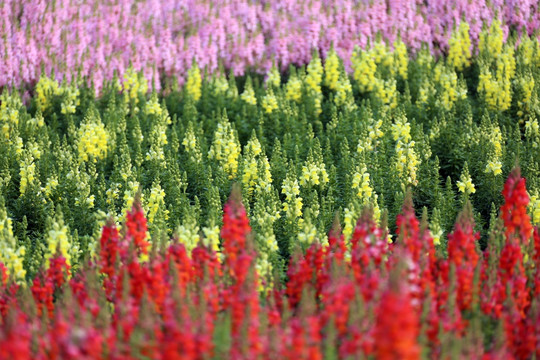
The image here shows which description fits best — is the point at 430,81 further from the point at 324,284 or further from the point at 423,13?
the point at 324,284

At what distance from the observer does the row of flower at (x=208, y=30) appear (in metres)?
10.2

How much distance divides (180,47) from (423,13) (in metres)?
3.53

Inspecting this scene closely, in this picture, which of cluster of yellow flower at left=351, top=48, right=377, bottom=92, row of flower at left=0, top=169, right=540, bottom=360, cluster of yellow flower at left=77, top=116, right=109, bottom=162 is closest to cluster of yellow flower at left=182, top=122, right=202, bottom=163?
cluster of yellow flower at left=77, top=116, right=109, bottom=162

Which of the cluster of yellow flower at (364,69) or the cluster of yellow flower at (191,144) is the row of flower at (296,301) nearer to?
the cluster of yellow flower at (191,144)

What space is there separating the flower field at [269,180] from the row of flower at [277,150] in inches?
1.1

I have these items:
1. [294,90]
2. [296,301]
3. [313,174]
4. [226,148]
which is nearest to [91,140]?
[226,148]

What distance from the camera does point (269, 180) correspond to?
7.53m

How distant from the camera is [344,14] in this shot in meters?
11.5

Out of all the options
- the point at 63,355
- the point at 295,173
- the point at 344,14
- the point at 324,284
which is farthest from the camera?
the point at 344,14

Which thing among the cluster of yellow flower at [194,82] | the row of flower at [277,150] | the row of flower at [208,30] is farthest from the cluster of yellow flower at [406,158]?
the cluster of yellow flower at [194,82]

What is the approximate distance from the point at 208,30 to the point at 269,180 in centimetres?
420

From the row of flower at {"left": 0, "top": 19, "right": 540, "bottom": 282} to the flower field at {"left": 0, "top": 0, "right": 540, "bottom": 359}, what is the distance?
0.03m

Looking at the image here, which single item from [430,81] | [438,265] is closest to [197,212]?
[438,265]

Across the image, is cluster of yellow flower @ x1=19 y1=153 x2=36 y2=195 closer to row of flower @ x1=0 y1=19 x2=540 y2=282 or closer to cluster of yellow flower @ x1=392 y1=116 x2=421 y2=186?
row of flower @ x1=0 y1=19 x2=540 y2=282
